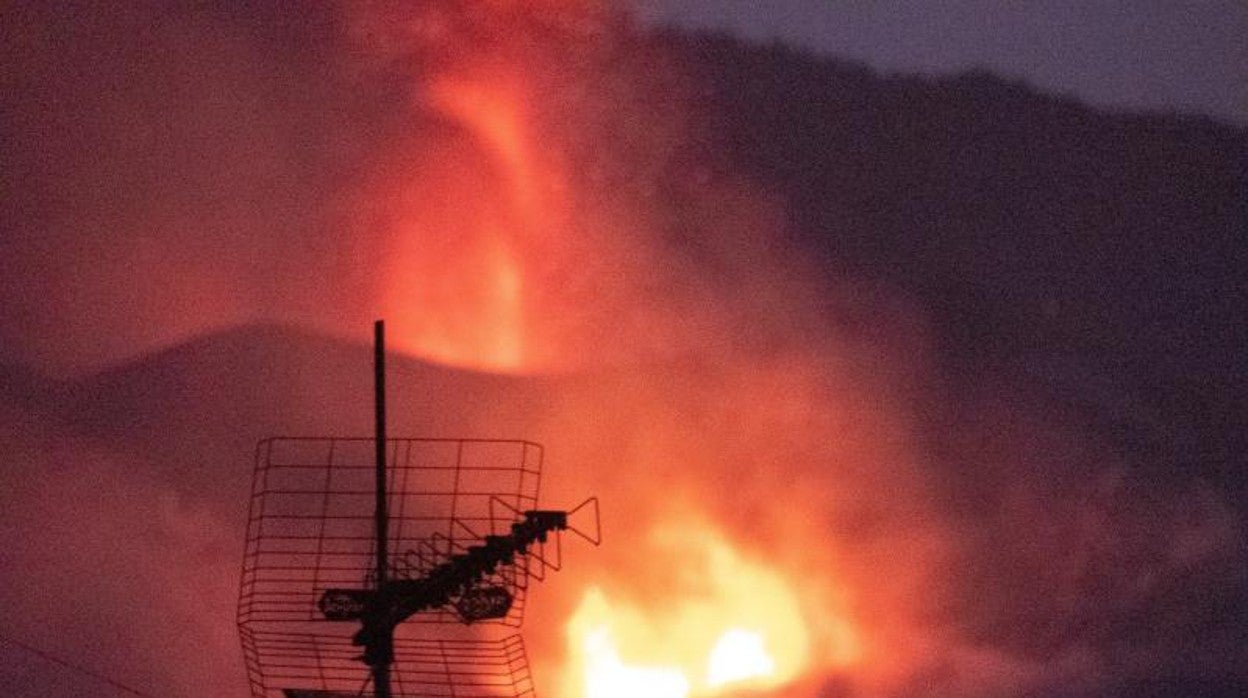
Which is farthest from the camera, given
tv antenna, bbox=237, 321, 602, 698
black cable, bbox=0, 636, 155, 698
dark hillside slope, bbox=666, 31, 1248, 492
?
dark hillside slope, bbox=666, 31, 1248, 492

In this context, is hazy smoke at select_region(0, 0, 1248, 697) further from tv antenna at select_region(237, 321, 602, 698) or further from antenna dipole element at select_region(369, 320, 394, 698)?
antenna dipole element at select_region(369, 320, 394, 698)

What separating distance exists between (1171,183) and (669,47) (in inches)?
68.0

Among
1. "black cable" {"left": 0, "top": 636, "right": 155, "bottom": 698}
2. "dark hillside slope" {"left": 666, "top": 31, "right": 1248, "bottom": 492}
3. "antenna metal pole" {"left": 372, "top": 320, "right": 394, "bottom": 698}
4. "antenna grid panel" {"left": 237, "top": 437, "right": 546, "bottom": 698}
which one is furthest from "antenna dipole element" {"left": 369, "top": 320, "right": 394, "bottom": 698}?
"dark hillside slope" {"left": 666, "top": 31, "right": 1248, "bottom": 492}

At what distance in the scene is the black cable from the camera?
4613 mm

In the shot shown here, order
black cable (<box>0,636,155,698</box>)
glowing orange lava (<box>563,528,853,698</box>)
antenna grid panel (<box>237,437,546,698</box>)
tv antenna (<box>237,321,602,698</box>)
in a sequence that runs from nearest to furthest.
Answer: tv antenna (<box>237,321,602,698</box>), antenna grid panel (<box>237,437,546,698</box>), black cable (<box>0,636,155,698</box>), glowing orange lava (<box>563,528,853,698</box>)

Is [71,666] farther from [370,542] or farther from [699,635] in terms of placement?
[699,635]

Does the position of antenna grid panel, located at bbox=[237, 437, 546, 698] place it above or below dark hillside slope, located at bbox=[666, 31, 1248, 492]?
below

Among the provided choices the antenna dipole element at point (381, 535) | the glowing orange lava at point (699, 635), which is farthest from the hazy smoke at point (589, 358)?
the antenna dipole element at point (381, 535)

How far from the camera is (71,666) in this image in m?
4.64

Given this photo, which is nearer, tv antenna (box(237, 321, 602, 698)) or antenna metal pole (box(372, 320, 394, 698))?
antenna metal pole (box(372, 320, 394, 698))

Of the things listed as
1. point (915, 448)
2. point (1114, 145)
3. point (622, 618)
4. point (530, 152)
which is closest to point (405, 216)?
point (530, 152)

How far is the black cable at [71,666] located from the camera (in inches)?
182

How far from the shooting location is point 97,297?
488 centimetres

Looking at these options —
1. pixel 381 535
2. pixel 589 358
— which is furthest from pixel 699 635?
pixel 381 535
